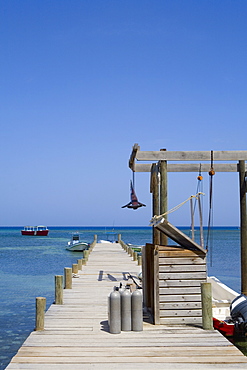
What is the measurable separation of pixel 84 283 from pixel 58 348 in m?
7.55

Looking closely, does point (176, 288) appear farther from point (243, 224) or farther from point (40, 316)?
point (243, 224)

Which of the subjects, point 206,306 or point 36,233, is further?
point 36,233

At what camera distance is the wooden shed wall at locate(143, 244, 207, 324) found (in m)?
9.03

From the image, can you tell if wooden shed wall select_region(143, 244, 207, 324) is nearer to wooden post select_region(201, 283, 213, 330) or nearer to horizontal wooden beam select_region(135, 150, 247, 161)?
wooden post select_region(201, 283, 213, 330)

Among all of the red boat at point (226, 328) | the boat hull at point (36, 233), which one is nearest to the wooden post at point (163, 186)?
the red boat at point (226, 328)

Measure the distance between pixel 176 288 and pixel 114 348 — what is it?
1.99m

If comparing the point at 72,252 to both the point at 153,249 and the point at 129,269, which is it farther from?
the point at 153,249

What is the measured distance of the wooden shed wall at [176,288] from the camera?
9.03 meters

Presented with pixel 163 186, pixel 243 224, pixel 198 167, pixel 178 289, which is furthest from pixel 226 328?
pixel 198 167

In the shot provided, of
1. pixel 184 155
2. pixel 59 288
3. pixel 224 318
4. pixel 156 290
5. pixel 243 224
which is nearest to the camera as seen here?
pixel 156 290

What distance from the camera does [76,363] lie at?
6.84 m

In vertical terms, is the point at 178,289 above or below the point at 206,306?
above

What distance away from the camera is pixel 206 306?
28.6 ft

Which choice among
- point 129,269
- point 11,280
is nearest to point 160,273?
point 129,269
